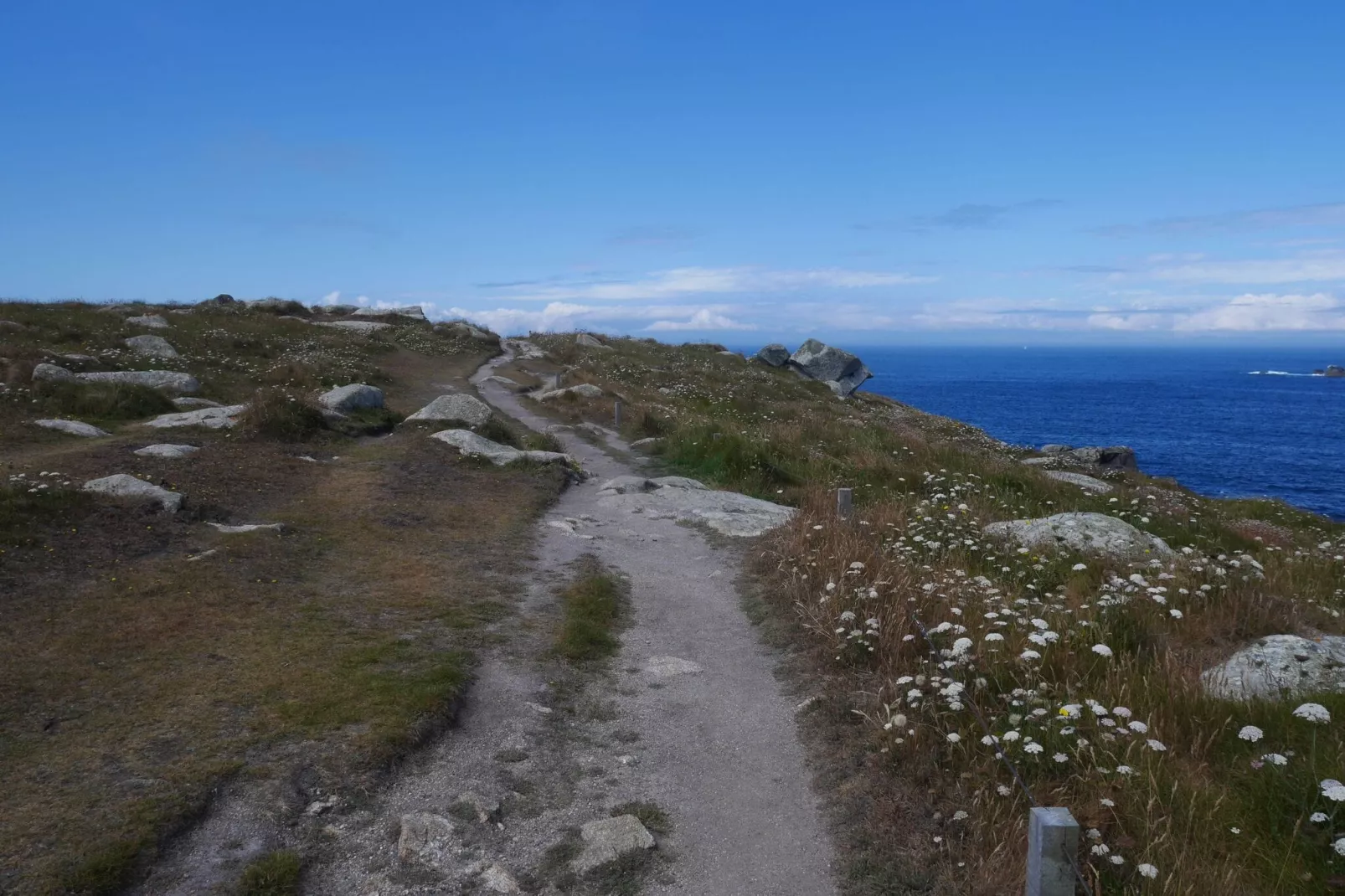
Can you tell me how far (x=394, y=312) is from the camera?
71000 millimetres

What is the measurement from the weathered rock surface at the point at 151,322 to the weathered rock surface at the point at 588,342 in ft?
98.3

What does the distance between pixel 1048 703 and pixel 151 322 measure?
4520 cm

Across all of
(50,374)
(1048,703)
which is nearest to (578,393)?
(50,374)

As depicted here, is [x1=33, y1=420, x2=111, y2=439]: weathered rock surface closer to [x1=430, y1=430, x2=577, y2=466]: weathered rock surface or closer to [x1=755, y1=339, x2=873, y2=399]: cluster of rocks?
[x1=430, y1=430, x2=577, y2=466]: weathered rock surface

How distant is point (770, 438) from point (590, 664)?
16.1m

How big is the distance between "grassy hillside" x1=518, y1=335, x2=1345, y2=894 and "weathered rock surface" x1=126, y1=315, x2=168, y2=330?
36054mm

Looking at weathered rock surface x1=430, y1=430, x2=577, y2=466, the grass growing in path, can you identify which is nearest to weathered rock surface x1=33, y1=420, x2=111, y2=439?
weathered rock surface x1=430, y1=430, x2=577, y2=466

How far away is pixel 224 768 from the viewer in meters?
6.78

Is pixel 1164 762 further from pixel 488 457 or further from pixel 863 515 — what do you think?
pixel 488 457

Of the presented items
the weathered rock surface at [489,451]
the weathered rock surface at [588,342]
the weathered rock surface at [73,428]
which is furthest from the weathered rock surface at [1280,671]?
the weathered rock surface at [588,342]

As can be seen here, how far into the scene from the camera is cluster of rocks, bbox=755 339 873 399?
251ft

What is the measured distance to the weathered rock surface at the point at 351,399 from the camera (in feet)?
84.7

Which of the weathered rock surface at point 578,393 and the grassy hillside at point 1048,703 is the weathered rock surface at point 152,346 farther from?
the grassy hillside at point 1048,703

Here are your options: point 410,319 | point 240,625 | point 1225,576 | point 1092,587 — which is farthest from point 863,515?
point 410,319
